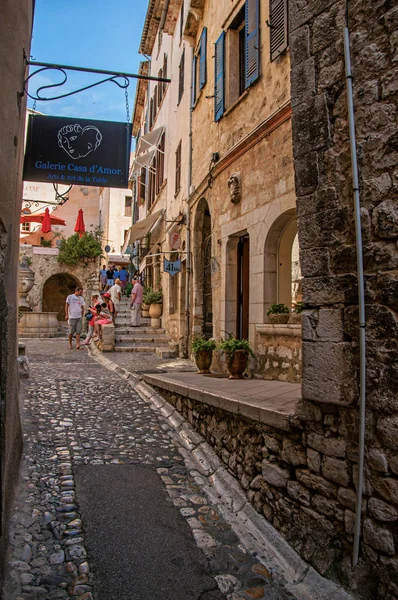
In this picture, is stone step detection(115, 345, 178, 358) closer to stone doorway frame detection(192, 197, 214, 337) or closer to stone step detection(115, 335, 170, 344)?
stone step detection(115, 335, 170, 344)

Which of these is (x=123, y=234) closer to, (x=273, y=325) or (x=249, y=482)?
(x=273, y=325)

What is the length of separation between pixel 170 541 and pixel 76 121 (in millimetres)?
5690

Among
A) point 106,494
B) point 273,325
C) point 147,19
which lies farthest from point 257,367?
point 147,19

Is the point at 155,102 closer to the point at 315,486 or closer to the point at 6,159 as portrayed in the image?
the point at 6,159

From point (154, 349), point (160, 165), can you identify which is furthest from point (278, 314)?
point (160, 165)

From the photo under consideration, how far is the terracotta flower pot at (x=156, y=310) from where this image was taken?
15.9 meters

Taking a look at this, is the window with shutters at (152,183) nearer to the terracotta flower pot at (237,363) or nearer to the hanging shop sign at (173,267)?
the hanging shop sign at (173,267)

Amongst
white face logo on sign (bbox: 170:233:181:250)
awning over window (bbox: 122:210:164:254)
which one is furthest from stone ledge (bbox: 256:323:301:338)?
awning over window (bbox: 122:210:164:254)

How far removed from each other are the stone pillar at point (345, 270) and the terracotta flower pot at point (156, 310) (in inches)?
494

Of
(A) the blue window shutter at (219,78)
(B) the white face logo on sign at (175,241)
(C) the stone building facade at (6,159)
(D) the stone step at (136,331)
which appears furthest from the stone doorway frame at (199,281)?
(C) the stone building facade at (6,159)

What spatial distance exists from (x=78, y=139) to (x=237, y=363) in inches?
157

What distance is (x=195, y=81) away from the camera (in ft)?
38.7

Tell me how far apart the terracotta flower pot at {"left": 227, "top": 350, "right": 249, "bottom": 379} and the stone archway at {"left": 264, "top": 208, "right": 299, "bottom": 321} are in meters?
0.68

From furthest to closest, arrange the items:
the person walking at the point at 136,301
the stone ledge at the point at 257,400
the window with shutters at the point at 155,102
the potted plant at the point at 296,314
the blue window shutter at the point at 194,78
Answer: the window with shutters at the point at 155,102 → the person walking at the point at 136,301 → the blue window shutter at the point at 194,78 → the potted plant at the point at 296,314 → the stone ledge at the point at 257,400
